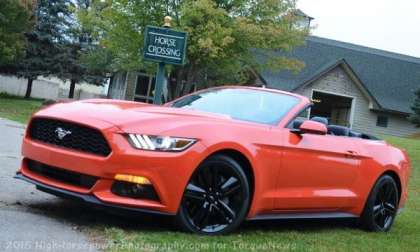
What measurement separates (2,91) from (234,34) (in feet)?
78.5

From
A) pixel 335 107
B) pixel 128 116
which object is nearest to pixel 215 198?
pixel 128 116

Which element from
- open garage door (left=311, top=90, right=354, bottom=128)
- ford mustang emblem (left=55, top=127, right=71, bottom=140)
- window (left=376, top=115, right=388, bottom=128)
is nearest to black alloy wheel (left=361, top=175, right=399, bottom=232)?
Answer: ford mustang emblem (left=55, top=127, right=71, bottom=140)

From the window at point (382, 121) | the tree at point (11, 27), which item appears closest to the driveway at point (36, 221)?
the tree at point (11, 27)

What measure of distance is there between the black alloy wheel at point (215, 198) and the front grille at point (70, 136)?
78 cm

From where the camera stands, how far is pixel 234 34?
1004 inches

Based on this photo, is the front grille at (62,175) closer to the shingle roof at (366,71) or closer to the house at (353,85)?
the house at (353,85)

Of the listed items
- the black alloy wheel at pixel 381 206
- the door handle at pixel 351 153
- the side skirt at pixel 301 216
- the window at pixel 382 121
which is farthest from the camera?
the window at pixel 382 121

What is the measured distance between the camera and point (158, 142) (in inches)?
201

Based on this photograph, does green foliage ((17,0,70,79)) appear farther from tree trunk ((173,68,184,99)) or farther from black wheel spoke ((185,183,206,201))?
black wheel spoke ((185,183,206,201))

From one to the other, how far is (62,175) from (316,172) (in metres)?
2.42

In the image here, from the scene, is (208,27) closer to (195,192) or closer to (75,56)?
(75,56)

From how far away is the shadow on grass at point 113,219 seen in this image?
212 inches

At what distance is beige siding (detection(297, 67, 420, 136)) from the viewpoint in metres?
34.2

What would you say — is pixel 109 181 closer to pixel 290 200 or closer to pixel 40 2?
pixel 290 200
